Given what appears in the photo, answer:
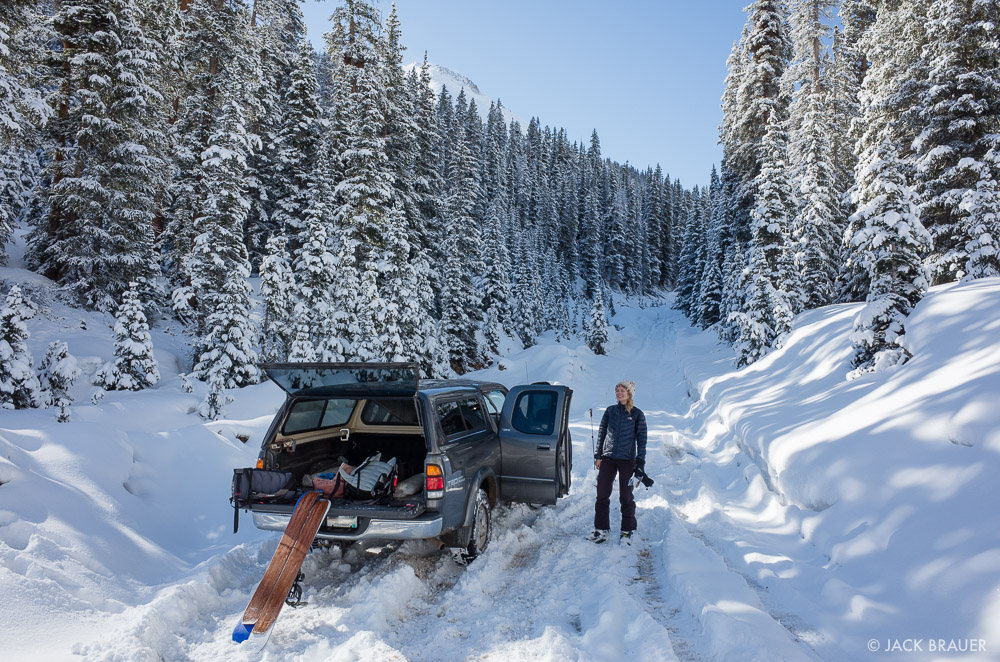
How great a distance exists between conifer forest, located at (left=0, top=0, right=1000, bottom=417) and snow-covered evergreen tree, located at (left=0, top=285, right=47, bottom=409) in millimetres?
4766

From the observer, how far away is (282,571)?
4238mm

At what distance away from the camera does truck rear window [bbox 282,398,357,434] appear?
5879 mm

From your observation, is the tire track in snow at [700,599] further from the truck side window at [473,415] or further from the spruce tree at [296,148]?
the spruce tree at [296,148]

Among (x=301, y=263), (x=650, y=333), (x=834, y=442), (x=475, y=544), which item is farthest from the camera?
(x=650, y=333)

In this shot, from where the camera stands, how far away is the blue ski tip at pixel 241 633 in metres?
3.73

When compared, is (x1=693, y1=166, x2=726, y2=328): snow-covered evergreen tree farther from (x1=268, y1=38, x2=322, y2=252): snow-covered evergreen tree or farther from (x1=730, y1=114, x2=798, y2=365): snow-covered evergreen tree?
(x1=268, y1=38, x2=322, y2=252): snow-covered evergreen tree

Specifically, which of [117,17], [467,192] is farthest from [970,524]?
[467,192]

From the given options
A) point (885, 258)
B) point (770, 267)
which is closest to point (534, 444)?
point (885, 258)

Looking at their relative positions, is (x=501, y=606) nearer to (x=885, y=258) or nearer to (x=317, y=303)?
(x=885, y=258)

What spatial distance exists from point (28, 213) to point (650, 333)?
1907 inches

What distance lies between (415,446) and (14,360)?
835 centimetres

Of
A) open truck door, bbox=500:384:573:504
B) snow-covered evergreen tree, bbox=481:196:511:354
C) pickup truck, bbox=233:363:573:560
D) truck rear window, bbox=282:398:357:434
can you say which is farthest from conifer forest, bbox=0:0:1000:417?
truck rear window, bbox=282:398:357:434

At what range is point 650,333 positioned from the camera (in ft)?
166

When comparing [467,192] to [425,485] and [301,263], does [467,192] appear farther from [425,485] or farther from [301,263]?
[425,485]
